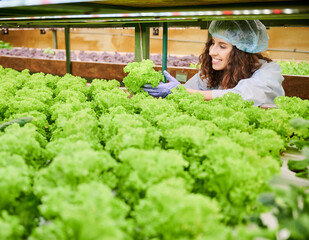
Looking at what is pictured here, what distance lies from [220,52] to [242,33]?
347mm

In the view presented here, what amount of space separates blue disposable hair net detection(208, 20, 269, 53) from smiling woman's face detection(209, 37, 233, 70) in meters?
0.13

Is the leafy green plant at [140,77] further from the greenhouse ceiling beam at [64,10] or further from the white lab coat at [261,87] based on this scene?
the white lab coat at [261,87]

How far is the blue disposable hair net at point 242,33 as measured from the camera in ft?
9.71

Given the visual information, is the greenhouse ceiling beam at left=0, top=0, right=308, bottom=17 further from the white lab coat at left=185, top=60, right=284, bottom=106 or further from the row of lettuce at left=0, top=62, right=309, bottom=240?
the white lab coat at left=185, top=60, right=284, bottom=106

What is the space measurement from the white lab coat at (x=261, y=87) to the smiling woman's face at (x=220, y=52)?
0.36 meters

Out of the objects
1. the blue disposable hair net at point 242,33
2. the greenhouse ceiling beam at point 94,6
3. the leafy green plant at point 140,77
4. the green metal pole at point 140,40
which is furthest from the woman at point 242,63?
the greenhouse ceiling beam at point 94,6

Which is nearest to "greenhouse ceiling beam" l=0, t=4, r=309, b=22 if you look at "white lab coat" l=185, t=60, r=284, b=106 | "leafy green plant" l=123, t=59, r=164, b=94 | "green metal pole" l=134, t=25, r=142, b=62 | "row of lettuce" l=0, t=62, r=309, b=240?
"row of lettuce" l=0, t=62, r=309, b=240

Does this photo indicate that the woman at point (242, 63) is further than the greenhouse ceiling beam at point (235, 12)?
Yes

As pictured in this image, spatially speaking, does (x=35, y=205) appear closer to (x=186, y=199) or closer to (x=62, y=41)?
(x=186, y=199)

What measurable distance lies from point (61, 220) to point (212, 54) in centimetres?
279

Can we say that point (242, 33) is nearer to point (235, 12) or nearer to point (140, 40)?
point (140, 40)

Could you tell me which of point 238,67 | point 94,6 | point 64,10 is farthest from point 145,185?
point 238,67

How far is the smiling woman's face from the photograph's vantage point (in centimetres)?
323

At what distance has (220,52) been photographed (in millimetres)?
3250
